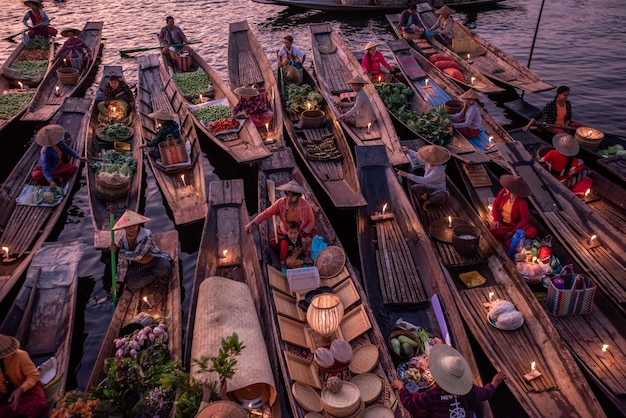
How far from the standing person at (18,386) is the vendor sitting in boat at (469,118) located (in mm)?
9436

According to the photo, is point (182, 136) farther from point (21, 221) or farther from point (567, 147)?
point (567, 147)

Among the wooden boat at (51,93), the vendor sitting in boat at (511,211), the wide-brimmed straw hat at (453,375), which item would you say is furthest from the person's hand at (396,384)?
the wooden boat at (51,93)

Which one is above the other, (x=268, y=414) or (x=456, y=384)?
(x=456, y=384)

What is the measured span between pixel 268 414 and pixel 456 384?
2093 millimetres

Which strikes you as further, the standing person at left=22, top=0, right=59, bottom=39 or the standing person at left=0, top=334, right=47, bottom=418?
the standing person at left=22, top=0, right=59, bottom=39

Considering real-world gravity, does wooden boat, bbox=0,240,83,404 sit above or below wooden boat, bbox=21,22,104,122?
below

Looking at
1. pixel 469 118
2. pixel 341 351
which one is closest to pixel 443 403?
pixel 341 351

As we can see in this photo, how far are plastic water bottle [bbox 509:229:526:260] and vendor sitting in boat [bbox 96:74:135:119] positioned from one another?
992 centimetres

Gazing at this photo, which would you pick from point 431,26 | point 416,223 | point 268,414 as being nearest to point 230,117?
point 416,223

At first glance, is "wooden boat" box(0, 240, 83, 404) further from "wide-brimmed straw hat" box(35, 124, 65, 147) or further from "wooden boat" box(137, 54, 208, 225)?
"wide-brimmed straw hat" box(35, 124, 65, 147)

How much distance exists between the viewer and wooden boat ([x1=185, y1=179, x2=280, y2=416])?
5.63m

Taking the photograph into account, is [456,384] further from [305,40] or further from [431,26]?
[305,40]

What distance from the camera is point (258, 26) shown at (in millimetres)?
Answer: 22312

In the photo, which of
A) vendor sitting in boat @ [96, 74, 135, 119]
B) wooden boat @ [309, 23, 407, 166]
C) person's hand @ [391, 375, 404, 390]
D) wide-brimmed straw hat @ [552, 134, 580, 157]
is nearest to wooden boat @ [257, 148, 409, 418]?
person's hand @ [391, 375, 404, 390]
